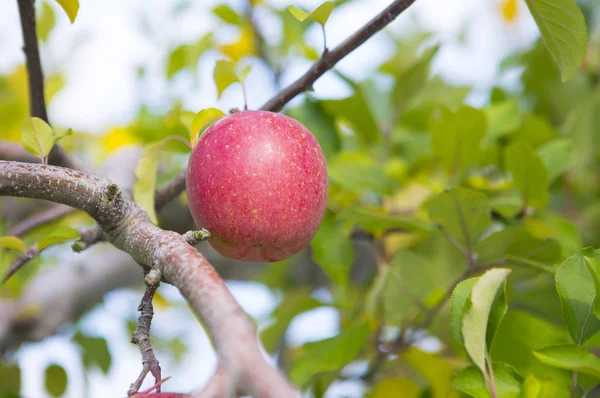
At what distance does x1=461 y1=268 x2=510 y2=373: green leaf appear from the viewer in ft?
1.75

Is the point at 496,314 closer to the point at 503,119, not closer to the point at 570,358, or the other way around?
the point at 570,358

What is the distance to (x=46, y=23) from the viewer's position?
1.17 meters

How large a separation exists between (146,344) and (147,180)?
264 mm

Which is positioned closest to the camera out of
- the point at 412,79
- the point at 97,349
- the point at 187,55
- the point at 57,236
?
the point at 57,236

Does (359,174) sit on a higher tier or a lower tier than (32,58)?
lower

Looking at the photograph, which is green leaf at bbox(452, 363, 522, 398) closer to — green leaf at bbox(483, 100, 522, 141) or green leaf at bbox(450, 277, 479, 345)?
green leaf at bbox(450, 277, 479, 345)

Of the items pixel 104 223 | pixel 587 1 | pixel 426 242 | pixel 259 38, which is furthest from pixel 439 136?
pixel 587 1

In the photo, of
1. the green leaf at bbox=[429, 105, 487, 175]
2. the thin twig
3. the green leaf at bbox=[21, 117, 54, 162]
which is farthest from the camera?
the green leaf at bbox=[429, 105, 487, 175]

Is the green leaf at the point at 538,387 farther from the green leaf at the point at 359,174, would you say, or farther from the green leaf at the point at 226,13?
the green leaf at the point at 226,13

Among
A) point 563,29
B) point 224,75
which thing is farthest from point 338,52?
point 563,29

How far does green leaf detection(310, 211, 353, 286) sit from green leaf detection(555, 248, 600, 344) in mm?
462

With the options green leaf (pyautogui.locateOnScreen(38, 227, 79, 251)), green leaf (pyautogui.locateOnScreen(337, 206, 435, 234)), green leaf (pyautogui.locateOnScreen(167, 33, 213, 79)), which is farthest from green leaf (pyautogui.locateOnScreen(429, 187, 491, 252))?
green leaf (pyautogui.locateOnScreen(167, 33, 213, 79))

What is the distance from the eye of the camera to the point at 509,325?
2.58 feet

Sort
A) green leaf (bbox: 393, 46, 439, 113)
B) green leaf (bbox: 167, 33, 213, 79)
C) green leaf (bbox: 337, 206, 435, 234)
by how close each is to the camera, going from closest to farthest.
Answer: green leaf (bbox: 337, 206, 435, 234), green leaf (bbox: 393, 46, 439, 113), green leaf (bbox: 167, 33, 213, 79)
